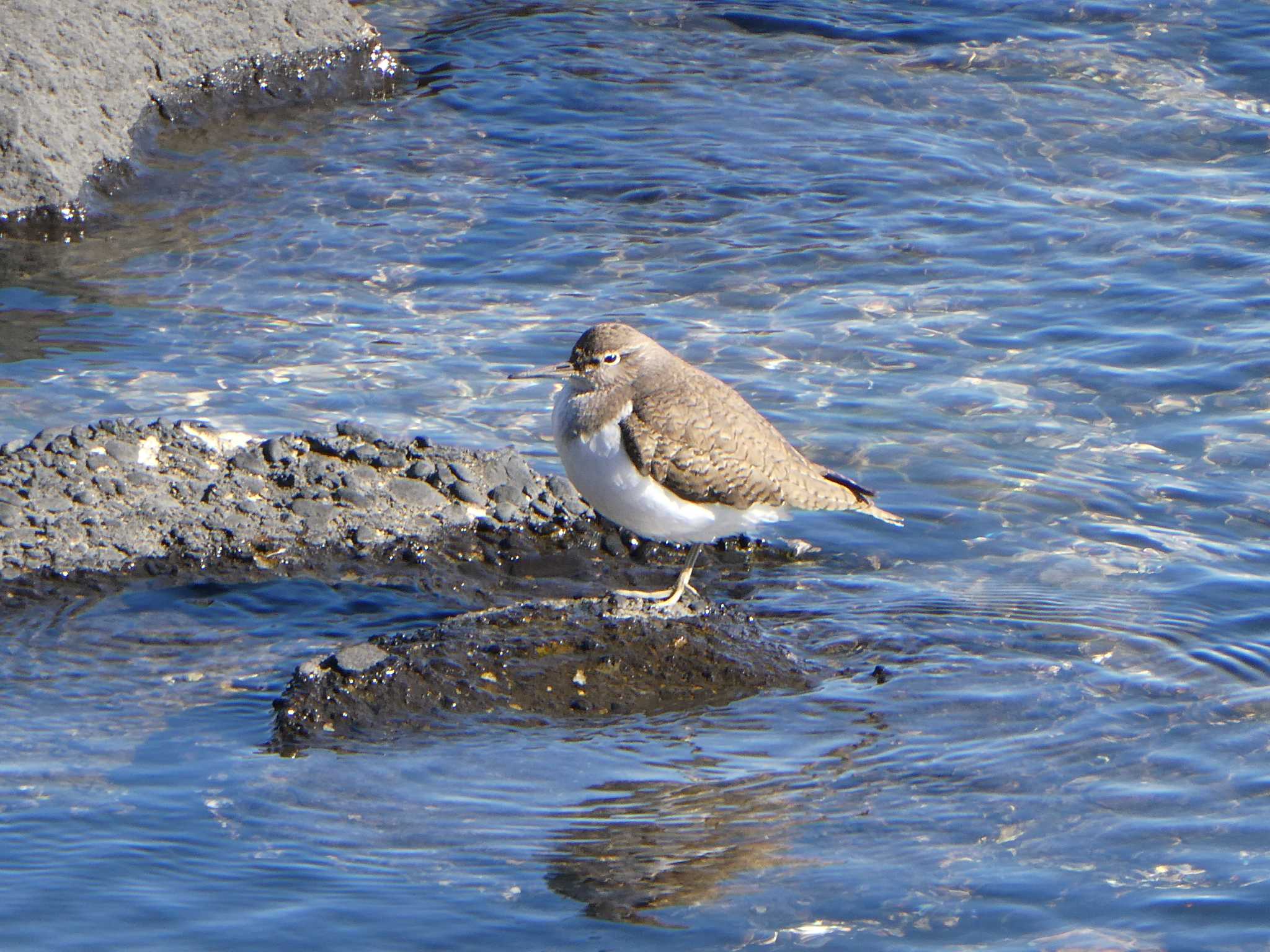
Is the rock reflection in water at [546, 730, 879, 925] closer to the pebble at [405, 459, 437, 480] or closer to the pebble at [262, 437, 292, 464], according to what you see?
the pebble at [405, 459, 437, 480]

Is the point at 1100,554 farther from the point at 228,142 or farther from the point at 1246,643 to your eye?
the point at 228,142

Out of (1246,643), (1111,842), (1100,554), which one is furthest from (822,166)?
(1111,842)

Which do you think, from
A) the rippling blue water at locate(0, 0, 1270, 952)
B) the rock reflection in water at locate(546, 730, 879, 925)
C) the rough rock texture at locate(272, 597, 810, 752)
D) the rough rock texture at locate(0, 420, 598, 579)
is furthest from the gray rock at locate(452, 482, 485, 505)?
the rock reflection in water at locate(546, 730, 879, 925)

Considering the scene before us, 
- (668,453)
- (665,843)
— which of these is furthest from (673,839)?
(668,453)

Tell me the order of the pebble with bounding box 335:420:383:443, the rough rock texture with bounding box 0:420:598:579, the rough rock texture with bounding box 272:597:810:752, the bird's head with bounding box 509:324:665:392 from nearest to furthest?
the rough rock texture with bounding box 272:597:810:752 < the bird's head with bounding box 509:324:665:392 < the rough rock texture with bounding box 0:420:598:579 < the pebble with bounding box 335:420:383:443

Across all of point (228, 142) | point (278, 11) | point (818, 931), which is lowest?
point (818, 931)

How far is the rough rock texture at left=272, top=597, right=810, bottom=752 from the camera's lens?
5203 millimetres

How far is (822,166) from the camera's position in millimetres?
11086

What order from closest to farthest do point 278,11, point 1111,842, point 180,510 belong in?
1. point 1111,842
2. point 180,510
3. point 278,11

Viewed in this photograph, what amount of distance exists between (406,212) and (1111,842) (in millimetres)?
7120

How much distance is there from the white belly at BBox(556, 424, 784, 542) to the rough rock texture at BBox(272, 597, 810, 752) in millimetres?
341

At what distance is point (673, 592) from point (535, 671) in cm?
87

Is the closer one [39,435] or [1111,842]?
[1111,842]

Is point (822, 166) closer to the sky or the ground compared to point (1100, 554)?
closer to the sky
